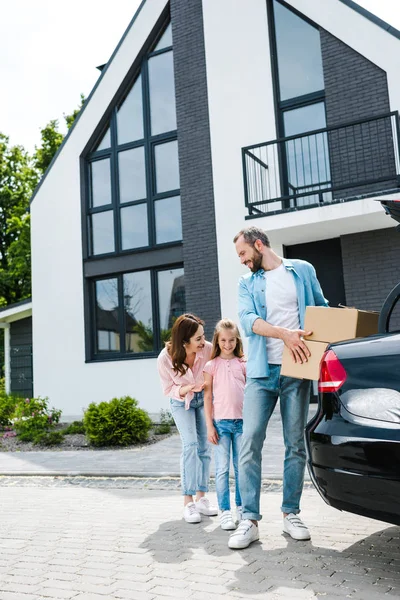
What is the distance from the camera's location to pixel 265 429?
394cm

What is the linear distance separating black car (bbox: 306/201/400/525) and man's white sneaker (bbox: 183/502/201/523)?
169 centimetres

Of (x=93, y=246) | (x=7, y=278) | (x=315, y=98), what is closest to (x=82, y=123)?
(x=93, y=246)

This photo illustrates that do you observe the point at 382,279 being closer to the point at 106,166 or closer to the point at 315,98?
the point at 315,98

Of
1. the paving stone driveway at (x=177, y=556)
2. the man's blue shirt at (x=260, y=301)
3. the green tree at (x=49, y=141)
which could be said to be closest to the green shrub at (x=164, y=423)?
the paving stone driveway at (x=177, y=556)

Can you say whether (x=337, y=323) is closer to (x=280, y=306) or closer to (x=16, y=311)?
(x=280, y=306)

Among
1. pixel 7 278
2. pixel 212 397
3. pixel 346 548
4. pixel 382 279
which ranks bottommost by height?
pixel 346 548

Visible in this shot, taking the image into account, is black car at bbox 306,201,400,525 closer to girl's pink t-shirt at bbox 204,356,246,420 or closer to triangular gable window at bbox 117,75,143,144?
girl's pink t-shirt at bbox 204,356,246,420

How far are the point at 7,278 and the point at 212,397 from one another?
2544 centimetres

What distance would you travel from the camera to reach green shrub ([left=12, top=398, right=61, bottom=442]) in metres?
10.3

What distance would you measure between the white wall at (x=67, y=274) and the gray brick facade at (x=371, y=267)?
203 inches

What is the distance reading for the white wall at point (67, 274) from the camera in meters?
13.2

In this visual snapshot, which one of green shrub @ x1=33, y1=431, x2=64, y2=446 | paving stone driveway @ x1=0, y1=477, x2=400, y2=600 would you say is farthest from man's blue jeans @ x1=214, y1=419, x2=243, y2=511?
green shrub @ x1=33, y1=431, x2=64, y2=446

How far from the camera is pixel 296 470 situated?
3.91 m

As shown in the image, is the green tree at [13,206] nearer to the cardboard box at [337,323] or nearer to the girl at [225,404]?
the girl at [225,404]
